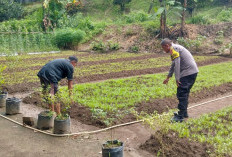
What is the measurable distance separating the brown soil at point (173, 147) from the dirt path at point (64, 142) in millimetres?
221

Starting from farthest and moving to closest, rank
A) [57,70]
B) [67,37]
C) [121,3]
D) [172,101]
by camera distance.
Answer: [121,3] → [67,37] → [172,101] → [57,70]

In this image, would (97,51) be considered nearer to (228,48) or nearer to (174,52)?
(228,48)

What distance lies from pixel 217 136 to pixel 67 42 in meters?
19.3

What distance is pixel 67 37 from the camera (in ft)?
76.0

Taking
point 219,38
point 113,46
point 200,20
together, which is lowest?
point 113,46

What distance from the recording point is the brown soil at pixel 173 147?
539 cm

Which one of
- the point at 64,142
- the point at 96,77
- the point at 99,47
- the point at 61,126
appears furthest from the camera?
the point at 99,47

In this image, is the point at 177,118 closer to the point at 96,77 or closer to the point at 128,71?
the point at 96,77

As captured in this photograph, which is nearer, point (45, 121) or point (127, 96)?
point (45, 121)

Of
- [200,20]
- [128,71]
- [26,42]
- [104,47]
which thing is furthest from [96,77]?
[200,20]

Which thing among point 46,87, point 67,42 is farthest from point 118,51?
point 46,87

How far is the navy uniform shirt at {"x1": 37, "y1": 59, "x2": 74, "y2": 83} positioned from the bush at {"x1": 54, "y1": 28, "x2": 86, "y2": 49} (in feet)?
53.5

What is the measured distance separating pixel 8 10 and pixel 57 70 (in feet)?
95.5

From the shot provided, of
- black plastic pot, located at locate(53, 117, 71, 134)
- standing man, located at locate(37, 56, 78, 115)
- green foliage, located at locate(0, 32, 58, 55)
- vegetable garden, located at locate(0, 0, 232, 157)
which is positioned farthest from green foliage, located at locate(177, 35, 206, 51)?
black plastic pot, located at locate(53, 117, 71, 134)
